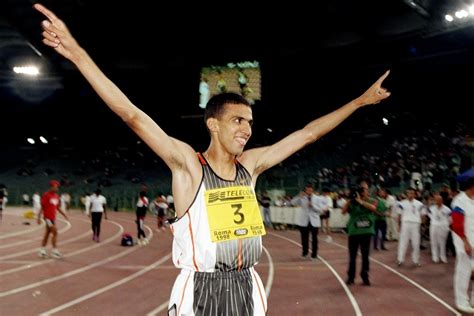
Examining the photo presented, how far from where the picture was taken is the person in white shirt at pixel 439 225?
12874mm

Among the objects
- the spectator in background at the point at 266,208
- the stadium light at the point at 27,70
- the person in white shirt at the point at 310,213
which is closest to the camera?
the person in white shirt at the point at 310,213

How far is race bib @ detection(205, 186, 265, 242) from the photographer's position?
2568 millimetres

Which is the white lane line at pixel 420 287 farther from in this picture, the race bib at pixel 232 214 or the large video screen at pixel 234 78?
the large video screen at pixel 234 78

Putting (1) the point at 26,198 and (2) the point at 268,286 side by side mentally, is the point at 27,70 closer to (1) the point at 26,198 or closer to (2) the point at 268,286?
(1) the point at 26,198

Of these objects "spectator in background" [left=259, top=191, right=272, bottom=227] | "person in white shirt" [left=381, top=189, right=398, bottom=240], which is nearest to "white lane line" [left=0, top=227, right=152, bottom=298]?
"person in white shirt" [left=381, top=189, right=398, bottom=240]

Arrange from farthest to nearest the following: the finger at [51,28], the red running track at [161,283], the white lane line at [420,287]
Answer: the white lane line at [420,287] < the red running track at [161,283] < the finger at [51,28]

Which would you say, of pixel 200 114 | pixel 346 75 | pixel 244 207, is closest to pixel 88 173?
pixel 200 114

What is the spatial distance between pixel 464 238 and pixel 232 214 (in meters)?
5.73

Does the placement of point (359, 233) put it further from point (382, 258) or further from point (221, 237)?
point (221, 237)

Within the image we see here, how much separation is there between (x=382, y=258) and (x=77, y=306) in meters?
9.08

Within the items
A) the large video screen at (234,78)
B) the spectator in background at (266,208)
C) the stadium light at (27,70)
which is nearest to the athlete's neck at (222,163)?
the spectator in background at (266,208)

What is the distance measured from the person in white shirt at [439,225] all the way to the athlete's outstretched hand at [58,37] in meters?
12.0

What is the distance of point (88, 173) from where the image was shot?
146 feet

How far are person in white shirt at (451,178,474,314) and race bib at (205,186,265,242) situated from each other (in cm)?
550
